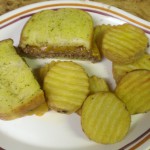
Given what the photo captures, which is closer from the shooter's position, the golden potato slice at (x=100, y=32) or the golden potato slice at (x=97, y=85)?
the golden potato slice at (x=97, y=85)

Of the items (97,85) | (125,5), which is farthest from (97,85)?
(125,5)

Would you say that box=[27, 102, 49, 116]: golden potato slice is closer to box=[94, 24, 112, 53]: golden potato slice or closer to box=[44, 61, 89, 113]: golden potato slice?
box=[44, 61, 89, 113]: golden potato slice

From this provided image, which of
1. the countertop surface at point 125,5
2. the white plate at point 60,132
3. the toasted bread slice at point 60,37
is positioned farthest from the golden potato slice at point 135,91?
the countertop surface at point 125,5

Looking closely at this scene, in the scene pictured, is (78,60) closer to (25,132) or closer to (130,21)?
(130,21)

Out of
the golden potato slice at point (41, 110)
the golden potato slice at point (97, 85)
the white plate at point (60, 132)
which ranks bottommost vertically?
the white plate at point (60, 132)

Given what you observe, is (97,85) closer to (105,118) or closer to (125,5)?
(105,118)

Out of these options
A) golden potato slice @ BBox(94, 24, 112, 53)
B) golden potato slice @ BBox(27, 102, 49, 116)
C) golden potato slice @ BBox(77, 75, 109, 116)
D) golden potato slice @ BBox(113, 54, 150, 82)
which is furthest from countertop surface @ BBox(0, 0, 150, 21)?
golden potato slice @ BBox(27, 102, 49, 116)

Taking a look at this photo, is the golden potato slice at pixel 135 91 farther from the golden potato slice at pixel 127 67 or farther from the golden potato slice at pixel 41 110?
the golden potato slice at pixel 41 110
